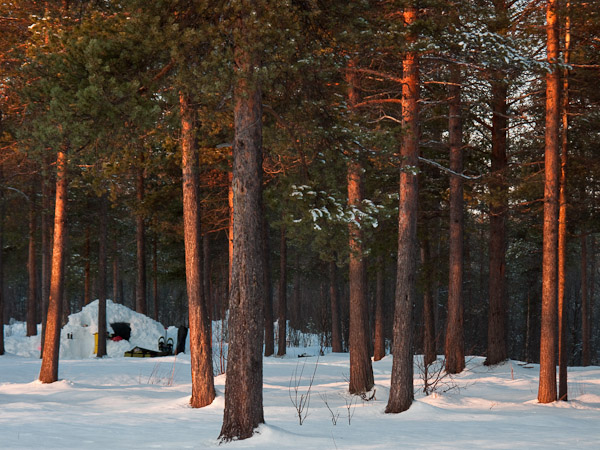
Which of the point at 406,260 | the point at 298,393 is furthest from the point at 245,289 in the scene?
the point at 298,393

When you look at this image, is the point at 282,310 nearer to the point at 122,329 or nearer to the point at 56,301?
the point at 122,329

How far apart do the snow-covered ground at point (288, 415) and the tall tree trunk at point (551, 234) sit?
80 cm

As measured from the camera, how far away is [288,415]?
11.7 metres

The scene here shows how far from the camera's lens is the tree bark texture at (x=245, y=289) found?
8867mm

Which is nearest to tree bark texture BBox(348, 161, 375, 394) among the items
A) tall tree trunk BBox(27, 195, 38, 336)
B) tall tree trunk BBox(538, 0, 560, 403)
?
tall tree trunk BBox(538, 0, 560, 403)

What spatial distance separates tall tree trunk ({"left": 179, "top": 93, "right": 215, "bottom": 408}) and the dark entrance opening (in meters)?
14.1

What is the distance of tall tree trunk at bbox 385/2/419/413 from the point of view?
11.7 m

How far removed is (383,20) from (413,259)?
4.33 m

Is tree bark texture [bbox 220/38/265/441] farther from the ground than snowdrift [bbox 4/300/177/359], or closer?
farther from the ground

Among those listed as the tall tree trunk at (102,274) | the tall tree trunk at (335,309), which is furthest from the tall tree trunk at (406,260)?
the tall tree trunk at (335,309)

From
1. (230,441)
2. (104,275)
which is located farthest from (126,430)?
(104,275)

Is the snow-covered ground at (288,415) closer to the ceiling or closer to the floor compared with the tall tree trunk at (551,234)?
closer to the floor

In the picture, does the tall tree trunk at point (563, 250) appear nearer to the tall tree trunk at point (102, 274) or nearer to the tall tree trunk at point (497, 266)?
the tall tree trunk at point (497, 266)

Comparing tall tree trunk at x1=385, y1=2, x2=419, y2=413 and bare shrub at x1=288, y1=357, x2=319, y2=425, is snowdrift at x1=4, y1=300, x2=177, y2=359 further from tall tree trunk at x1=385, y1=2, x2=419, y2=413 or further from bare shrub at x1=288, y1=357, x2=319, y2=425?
tall tree trunk at x1=385, y1=2, x2=419, y2=413
